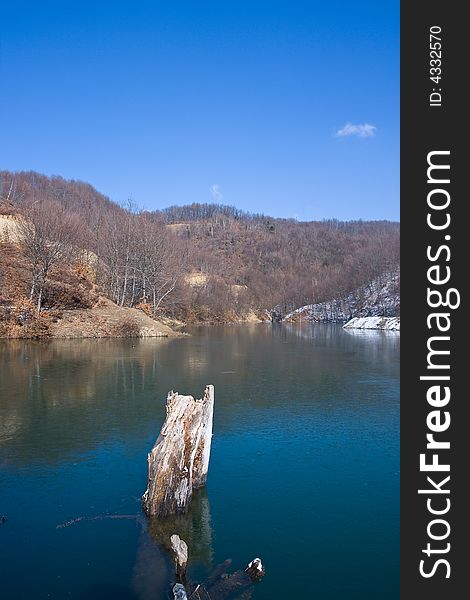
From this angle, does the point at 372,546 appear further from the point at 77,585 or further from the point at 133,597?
the point at 77,585

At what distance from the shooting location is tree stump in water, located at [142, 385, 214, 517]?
9202mm

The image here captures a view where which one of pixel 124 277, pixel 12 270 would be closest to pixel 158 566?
pixel 12 270

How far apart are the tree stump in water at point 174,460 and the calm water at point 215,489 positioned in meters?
0.34

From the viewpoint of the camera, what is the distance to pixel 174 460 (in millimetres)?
9344

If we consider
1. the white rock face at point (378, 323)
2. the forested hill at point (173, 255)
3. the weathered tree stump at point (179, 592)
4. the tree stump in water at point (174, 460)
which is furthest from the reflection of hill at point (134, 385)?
the white rock face at point (378, 323)

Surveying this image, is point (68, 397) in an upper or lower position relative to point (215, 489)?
upper

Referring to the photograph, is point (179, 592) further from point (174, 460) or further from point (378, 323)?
point (378, 323)

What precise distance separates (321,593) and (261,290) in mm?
115229

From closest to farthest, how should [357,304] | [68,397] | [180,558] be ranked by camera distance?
[180,558]
[68,397]
[357,304]

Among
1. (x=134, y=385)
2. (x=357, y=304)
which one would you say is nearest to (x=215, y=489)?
(x=134, y=385)

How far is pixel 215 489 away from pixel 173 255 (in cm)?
7030

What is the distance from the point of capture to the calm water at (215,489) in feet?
24.0

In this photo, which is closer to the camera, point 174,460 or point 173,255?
point 174,460

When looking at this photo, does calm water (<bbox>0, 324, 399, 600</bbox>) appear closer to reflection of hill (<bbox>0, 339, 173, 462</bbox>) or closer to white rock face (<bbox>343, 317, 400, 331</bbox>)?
reflection of hill (<bbox>0, 339, 173, 462</bbox>)
